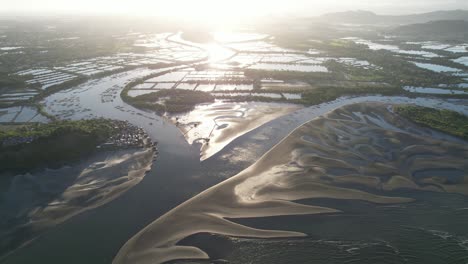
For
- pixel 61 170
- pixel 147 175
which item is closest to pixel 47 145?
pixel 61 170

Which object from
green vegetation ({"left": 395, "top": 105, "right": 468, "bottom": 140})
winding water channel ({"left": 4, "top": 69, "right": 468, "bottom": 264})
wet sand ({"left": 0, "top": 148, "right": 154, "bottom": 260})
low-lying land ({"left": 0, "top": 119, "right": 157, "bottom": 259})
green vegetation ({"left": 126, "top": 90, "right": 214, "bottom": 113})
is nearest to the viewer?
winding water channel ({"left": 4, "top": 69, "right": 468, "bottom": 264})

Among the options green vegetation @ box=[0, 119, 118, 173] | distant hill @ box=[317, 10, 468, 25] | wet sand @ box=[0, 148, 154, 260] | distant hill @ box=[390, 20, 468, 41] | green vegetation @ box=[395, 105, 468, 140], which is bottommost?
wet sand @ box=[0, 148, 154, 260]

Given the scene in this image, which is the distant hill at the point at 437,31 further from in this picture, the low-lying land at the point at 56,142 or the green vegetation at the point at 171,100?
the low-lying land at the point at 56,142

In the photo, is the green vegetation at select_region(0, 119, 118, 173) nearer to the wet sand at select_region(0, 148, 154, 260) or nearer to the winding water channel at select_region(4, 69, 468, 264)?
the wet sand at select_region(0, 148, 154, 260)

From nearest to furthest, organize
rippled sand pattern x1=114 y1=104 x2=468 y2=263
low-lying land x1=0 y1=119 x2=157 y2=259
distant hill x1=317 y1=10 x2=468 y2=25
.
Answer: rippled sand pattern x1=114 y1=104 x2=468 y2=263, low-lying land x1=0 y1=119 x2=157 y2=259, distant hill x1=317 y1=10 x2=468 y2=25

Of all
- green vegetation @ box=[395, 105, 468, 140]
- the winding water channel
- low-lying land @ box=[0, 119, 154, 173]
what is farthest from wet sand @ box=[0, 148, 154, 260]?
green vegetation @ box=[395, 105, 468, 140]

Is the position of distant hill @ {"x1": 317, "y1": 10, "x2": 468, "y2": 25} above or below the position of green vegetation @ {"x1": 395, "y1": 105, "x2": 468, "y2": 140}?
above

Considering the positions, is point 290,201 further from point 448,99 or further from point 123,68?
point 123,68

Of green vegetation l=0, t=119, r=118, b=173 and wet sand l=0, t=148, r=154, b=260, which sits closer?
wet sand l=0, t=148, r=154, b=260
